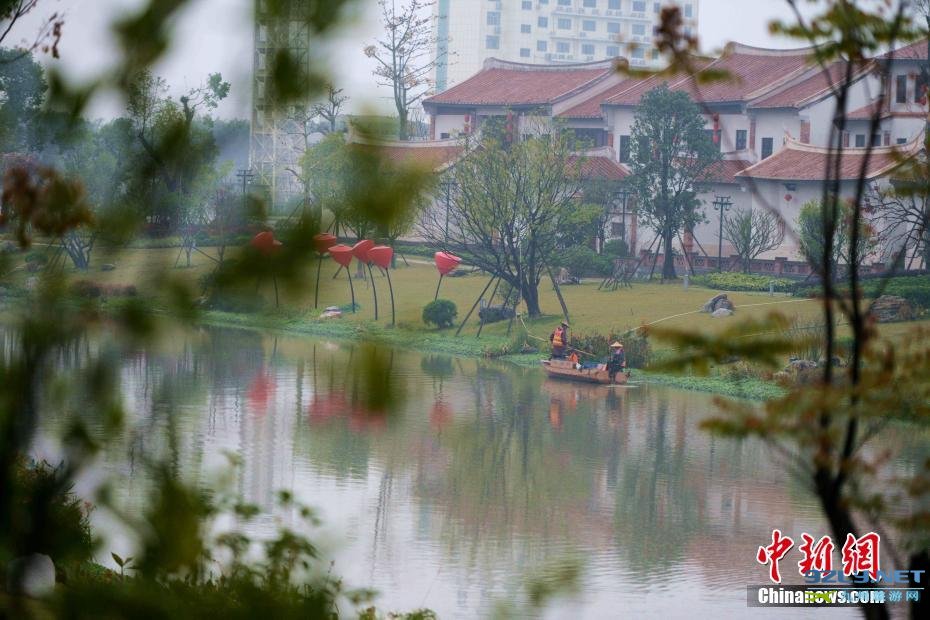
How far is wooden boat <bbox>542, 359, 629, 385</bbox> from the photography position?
712cm

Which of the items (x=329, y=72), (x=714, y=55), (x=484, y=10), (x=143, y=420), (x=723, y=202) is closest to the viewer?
(x=329, y=72)

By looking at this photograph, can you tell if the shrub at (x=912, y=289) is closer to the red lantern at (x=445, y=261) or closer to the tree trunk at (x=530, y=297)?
the tree trunk at (x=530, y=297)

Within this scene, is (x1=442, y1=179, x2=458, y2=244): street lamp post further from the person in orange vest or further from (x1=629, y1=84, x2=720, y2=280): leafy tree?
the person in orange vest

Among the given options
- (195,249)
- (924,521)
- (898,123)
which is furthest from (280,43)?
(898,123)

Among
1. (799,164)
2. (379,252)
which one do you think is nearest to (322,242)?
(379,252)

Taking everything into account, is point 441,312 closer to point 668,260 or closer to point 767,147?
point 668,260

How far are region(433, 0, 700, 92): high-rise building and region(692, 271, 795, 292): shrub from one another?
13430 mm

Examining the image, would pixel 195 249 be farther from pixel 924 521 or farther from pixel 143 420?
pixel 924 521

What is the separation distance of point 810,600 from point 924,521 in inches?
113

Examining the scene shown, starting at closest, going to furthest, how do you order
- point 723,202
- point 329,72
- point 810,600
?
point 329,72 < point 810,600 < point 723,202

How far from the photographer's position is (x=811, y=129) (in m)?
9.65

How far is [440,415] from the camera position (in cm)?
659

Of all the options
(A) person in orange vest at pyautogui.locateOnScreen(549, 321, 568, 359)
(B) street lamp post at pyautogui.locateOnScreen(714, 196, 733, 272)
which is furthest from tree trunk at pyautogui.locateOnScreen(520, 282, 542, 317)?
(B) street lamp post at pyautogui.locateOnScreen(714, 196, 733, 272)

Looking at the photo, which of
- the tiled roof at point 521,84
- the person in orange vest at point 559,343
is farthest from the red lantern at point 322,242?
the tiled roof at point 521,84
